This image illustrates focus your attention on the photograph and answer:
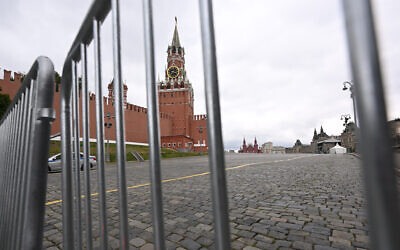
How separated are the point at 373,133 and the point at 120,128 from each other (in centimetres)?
85

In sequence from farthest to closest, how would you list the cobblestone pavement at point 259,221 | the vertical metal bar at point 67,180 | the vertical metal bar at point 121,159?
the cobblestone pavement at point 259,221 < the vertical metal bar at point 67,180 < the vertical metal bar at point 121,159

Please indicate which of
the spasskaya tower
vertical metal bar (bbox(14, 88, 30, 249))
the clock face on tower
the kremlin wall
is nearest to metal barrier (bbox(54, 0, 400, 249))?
vertical metal bar (bbox(14, 88, 30, 249))

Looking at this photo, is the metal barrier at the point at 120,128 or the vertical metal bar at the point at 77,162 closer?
the metal barrier at the point at 120,128

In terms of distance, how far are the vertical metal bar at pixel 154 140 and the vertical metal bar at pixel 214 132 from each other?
0.25m

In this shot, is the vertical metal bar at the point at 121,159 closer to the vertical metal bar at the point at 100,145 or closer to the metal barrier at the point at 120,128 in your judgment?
the metal barrier at the point at 120,128

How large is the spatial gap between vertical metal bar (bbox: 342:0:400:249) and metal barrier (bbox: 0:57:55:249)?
163 cm

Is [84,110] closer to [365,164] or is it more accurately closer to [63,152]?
[63,152]

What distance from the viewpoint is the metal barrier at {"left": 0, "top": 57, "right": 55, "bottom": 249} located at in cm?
141

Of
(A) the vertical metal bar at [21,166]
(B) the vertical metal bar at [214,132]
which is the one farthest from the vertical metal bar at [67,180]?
(B) the vertical metal bar at [214,132]

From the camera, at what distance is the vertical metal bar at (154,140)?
796 millimetres

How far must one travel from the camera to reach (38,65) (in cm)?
153

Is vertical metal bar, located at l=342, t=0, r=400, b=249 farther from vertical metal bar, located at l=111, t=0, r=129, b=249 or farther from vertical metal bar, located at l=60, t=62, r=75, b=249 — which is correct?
vertical metal bar, located at l=60, t=62, r=75, b=249

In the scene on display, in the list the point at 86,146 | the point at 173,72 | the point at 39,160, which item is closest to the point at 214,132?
the point at 86,146

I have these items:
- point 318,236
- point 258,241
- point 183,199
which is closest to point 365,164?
point 258,241
